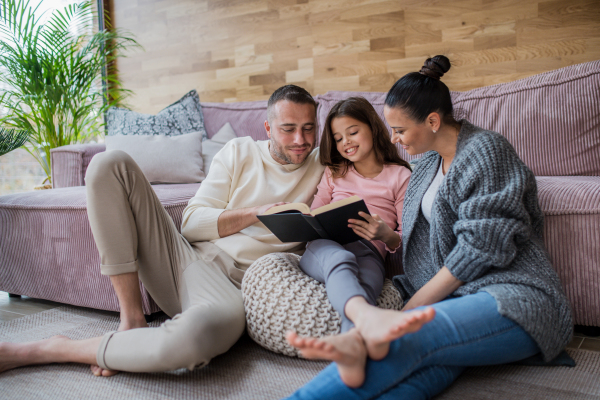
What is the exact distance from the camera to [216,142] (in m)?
2.39

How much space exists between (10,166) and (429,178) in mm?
3084

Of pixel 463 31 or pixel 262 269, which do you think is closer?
pixel 262 269

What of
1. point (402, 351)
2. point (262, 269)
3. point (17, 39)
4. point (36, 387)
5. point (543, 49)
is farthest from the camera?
point (17, 39)

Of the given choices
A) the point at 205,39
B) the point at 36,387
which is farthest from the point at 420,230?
the point at 205,39

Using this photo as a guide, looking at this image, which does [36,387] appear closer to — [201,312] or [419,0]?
[201,312]

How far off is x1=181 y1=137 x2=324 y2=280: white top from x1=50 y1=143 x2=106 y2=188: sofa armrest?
101 cm

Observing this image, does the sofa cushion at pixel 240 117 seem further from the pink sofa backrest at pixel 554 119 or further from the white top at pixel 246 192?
the pink sofa backrest at pixel 554 119

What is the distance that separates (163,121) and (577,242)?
6.78 ft

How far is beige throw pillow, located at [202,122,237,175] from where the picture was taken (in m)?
2.33

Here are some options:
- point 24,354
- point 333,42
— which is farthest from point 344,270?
point 333,42

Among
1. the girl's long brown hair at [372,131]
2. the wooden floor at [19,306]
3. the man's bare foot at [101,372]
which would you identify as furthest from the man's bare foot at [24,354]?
the girl's long brown hair at [372,131]

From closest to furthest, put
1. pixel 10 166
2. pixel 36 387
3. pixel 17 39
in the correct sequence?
1. pixel 36 387
2. pixel 17 39
3. pixel 10 166

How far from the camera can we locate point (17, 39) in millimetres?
2652

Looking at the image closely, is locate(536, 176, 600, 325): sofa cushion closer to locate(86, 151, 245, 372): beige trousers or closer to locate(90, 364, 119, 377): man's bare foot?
locate(86, 151, 245, 372): beige trousers
